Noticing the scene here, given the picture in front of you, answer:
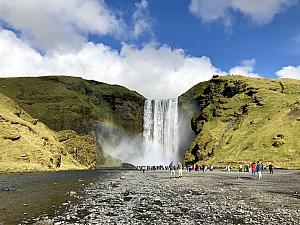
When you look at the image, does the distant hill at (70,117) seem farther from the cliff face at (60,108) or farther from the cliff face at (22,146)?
the cliff face at (22,146)

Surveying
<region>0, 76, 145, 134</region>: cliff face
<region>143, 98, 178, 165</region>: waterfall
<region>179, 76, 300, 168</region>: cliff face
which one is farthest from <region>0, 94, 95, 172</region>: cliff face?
→ <region>0, 76, 145, 134</region>: cliff face

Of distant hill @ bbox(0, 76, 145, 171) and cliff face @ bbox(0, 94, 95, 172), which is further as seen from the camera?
distant hill @ bbox(0, 76, 145, 171)

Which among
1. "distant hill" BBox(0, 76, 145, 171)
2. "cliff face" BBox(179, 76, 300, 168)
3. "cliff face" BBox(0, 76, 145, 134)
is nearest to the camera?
"cliff face" BBox(179, 76, 300, 168)

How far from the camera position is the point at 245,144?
9088cm

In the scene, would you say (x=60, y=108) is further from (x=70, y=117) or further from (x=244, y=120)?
(x=244, y=120)

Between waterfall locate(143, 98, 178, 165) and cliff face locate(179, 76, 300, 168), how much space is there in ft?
18.1

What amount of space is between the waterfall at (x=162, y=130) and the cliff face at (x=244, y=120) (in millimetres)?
5506

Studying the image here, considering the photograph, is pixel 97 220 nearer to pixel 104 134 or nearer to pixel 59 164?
pixel 59 164

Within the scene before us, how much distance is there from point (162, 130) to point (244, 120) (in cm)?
3855

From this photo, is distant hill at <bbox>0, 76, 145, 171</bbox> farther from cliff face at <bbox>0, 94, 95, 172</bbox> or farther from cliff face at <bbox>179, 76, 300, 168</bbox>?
cliff face at <bbox>179, 76, 300, 168</bbox>

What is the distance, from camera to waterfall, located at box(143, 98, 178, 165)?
129 meters

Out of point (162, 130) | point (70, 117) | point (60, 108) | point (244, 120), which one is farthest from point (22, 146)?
point (60, 108)

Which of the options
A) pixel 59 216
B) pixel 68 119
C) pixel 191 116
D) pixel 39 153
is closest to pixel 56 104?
pixel 68 119

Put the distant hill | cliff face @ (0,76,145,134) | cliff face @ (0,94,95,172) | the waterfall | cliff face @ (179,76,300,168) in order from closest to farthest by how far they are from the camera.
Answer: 1. cliff face @ (0,94,95,172)
2. cliff face @ (179,76,300,168)
3. the distant hill
4. the waterfall
5. cliff face @ (0,76,145,134)
